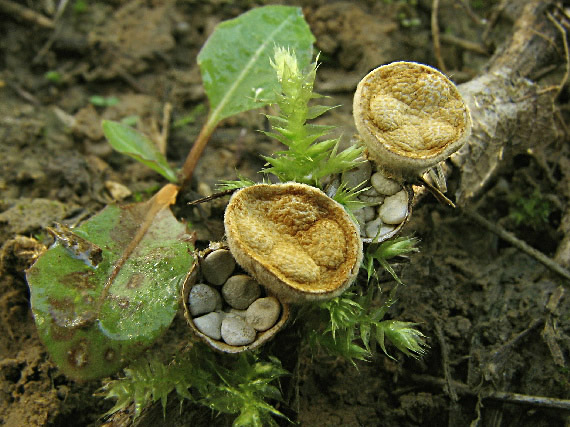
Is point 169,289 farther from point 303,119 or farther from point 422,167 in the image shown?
point 422,167

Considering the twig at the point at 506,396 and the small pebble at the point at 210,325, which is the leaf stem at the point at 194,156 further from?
the twig at the point at 506,396

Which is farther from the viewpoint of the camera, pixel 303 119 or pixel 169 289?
pixel 303 119

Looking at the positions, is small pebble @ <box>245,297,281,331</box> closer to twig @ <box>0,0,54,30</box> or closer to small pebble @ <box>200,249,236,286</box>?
small pebble @ <box>200,249,236,286</box>

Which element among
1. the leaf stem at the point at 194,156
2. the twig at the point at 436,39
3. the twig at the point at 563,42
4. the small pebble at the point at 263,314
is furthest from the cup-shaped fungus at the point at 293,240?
the twig at the point at 436,39

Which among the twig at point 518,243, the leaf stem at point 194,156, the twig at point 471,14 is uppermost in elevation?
the twig at point 471,14

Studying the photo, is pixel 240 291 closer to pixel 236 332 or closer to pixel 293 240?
pixel 236 332

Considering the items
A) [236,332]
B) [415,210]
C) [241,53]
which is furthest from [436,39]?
[236,332]

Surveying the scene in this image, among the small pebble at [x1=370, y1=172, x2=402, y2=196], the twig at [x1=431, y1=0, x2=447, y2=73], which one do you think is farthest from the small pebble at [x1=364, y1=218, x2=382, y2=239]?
the twig at [x1=431, y1=0, x2=447, y2=73]

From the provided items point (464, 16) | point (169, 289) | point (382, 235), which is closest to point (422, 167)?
point (382, 235)
